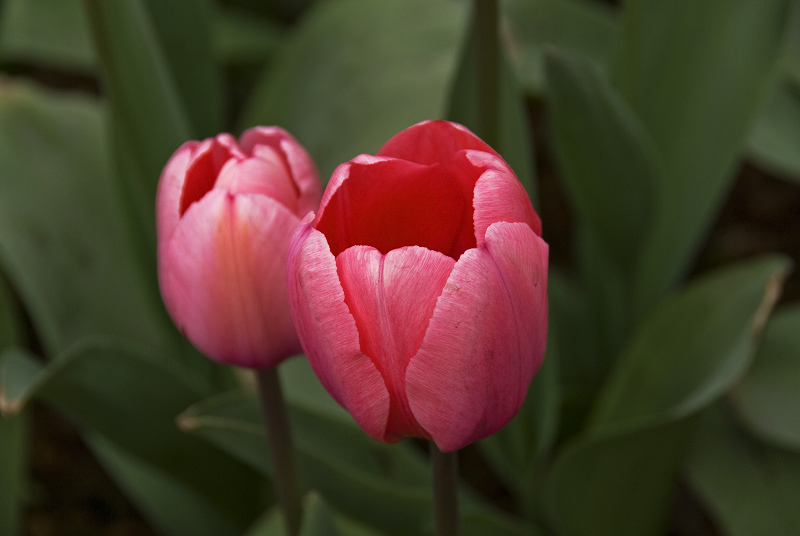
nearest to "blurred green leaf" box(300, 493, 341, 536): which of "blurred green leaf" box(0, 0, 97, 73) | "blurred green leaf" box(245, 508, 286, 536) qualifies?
"blurred green leaf" box(245, 508, 286, 536)

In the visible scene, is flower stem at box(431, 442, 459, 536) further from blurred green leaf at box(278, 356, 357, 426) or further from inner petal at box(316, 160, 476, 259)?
blurred green leaf at box(278, 356, 357, 426)

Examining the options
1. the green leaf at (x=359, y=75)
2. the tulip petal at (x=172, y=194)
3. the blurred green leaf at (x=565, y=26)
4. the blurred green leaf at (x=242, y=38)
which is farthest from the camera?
the blurred green leaf at (x=242, y=38)

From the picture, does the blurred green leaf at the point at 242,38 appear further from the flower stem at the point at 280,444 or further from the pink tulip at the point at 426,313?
the pink tulip at the point at 426,313

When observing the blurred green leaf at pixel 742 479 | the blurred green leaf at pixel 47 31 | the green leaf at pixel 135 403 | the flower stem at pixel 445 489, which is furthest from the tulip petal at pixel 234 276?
the blurred green leaf at pixel 47 31

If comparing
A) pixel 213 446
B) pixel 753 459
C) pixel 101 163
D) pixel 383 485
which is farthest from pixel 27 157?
pixel 753 459

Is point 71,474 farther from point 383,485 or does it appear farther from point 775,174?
point 775,174

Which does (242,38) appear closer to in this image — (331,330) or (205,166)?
(205,166)
